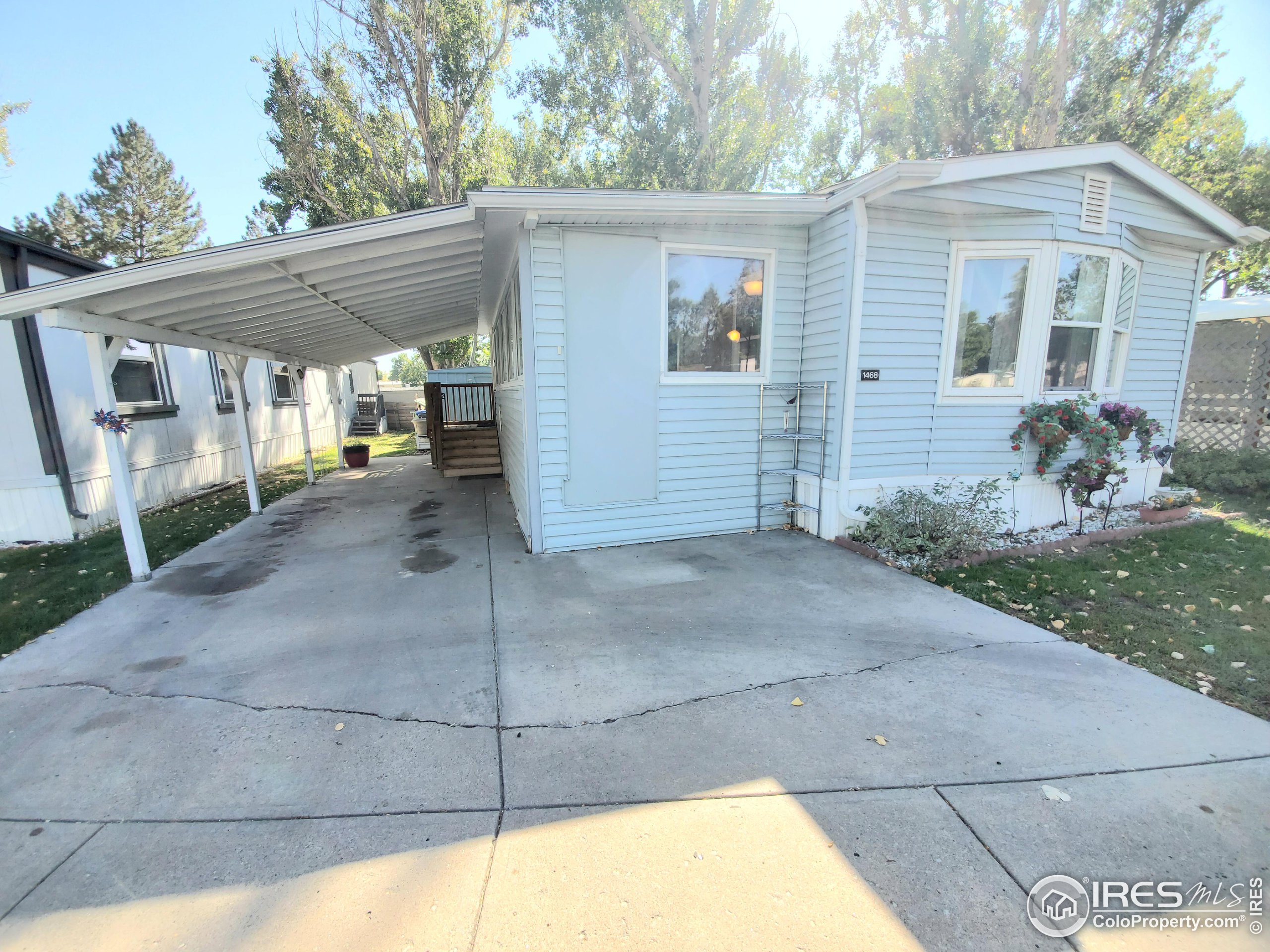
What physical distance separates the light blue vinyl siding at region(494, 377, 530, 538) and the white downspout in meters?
3.08

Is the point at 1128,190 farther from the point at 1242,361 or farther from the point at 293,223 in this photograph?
the point at 293,223

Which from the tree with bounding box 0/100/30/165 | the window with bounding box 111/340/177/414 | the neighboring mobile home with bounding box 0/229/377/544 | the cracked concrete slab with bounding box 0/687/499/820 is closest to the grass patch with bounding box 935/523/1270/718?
the cracked concrete slab with bounding box 0/687/499/820

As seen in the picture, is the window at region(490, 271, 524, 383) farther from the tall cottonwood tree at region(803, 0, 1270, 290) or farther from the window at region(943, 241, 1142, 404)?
the tall cottonwood tree at region(803, 0, 1270, 290)

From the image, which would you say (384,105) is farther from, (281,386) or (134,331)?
(134,331)

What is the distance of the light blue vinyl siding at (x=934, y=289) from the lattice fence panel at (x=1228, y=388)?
4.08m

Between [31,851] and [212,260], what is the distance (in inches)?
143

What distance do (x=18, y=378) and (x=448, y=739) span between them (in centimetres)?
693

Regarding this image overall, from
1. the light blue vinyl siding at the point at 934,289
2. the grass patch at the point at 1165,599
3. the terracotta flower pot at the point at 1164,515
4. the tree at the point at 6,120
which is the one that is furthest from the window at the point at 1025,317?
the tree at the point at 6,120

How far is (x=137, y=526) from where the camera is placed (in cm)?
450

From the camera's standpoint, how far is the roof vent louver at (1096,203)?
5.12 metres

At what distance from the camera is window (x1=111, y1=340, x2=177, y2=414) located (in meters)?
7.26

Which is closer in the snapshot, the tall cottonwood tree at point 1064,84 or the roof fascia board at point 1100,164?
the roof fascia board at point 1100,164

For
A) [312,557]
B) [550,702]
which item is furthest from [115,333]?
[550,702]

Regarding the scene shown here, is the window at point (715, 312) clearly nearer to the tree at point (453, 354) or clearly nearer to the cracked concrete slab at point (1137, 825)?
the cracked concrete slab at point (1137, 825)
